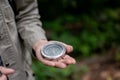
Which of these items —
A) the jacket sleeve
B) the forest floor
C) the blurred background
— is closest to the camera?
the jacket sleeve

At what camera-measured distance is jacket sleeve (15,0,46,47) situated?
8.13ft

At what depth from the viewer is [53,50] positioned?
8.09 feet

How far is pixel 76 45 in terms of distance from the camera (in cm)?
515

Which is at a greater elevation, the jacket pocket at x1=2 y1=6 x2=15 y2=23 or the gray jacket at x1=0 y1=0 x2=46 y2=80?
the jacket pocket at x1=2 y1=6 x2=15 y2=23

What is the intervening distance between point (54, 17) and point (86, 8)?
1.54ft

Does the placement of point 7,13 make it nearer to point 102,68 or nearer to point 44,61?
point 44,61

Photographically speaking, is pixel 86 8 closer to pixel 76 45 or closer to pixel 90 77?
pixel 76 45

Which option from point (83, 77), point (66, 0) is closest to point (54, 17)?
point (66, 0)

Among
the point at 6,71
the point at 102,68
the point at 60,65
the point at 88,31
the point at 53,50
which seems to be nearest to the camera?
the point at 6,71

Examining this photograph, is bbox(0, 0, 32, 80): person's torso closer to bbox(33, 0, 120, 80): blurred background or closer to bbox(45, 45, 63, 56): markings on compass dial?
bbox(45, 45, 63, 56): markings on compass dial

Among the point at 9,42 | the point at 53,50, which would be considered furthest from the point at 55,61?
the point at 9,42

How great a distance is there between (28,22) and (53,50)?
0.81 ft

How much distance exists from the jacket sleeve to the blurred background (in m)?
2.19

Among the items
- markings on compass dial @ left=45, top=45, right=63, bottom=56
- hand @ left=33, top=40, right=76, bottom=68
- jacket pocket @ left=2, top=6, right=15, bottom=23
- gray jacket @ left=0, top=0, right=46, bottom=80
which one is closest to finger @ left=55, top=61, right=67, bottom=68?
hand @ left=33, top=40, right=76, bottom=68
